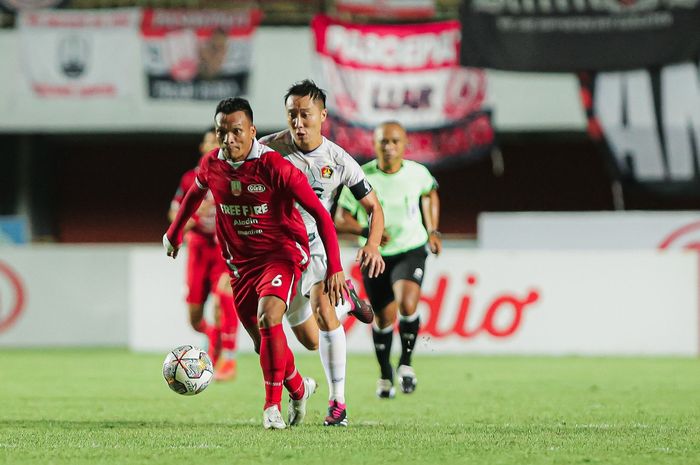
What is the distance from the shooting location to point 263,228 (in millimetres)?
7168

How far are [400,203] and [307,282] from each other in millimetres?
2612

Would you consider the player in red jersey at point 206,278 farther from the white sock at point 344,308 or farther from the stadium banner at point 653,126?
the stadium banner at point 653,126

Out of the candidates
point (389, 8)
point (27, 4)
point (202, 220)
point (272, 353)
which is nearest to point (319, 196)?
point (272, 353)

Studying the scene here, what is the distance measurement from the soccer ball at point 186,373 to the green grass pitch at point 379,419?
0.22 m

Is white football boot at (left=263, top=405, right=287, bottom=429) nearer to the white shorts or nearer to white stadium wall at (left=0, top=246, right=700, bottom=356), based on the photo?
the white shorts

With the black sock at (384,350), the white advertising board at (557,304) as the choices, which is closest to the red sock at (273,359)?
the black sock at (384,350)

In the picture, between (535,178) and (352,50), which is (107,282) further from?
(535,178)

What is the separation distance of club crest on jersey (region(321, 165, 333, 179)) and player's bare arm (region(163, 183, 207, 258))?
0.70 m

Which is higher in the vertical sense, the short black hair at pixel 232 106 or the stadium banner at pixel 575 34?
the short black hair at pixel 232 106

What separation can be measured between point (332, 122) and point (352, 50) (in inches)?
44.0

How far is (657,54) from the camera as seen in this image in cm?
1875

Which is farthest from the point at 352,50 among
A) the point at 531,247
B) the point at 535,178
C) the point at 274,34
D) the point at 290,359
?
the point at 290,359

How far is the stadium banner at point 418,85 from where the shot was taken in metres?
19.1

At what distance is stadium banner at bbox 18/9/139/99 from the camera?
20.9 m
